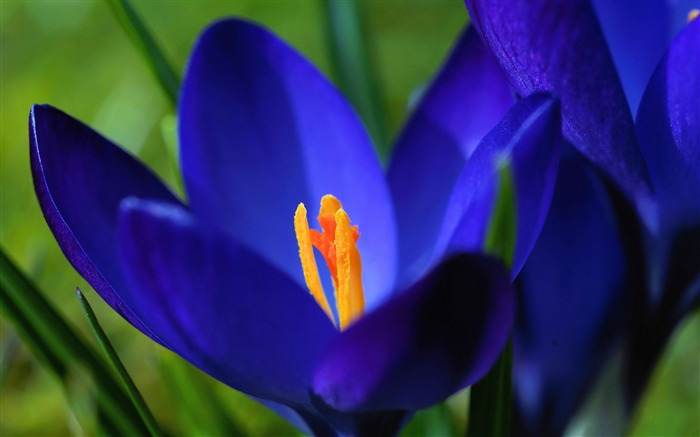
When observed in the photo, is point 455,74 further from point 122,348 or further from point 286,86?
point 122,348

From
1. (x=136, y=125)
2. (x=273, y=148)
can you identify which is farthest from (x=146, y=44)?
(x=136, y=125)

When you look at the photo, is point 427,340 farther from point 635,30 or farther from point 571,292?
point 635,30

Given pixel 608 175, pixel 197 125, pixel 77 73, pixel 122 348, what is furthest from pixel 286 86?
pixel 77 73

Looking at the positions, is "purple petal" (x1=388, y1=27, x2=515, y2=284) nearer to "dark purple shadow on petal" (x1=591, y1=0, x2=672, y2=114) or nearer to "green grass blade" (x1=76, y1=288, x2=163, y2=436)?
"dark purple shadow on petal" (x1=591, y1=0, x2=672, y2=114)

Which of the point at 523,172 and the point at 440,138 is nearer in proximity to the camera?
the point at 523,172

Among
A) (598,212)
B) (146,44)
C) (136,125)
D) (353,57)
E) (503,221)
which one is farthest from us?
(136,125)

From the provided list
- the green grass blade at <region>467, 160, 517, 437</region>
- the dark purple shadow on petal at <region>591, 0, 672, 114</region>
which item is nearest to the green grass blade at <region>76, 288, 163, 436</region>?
the green grass blade at <region>467, 160, 517, 437</region>

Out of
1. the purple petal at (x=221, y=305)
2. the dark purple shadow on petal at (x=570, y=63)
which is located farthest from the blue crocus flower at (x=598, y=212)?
the purple petal at (x=221, y=305)
